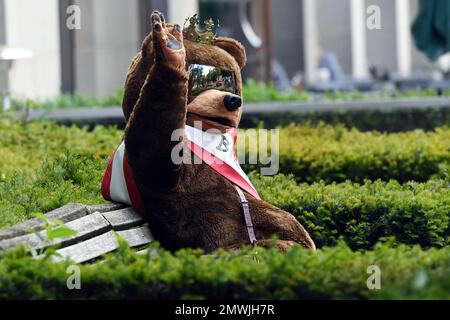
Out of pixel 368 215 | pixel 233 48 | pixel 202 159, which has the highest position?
pixel 233 48

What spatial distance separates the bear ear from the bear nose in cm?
42

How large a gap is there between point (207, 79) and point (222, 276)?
5.72ft

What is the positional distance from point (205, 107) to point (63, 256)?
48.9 inches

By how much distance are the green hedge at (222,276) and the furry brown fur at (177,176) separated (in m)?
0.97

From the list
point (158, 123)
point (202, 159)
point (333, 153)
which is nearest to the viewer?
point (158, 123)

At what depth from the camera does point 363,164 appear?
8.80 metres

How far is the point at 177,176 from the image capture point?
5430 mm

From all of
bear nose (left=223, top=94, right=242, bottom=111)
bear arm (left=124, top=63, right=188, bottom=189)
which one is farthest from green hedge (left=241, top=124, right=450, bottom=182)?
bear arm (left=124, top=63, right=188, bottom=189)

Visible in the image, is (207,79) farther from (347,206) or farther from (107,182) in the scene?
(347,206)

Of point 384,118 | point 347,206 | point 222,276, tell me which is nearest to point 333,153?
point 347,206

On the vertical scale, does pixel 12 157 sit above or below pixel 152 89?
below

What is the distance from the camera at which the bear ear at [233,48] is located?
6000mm
